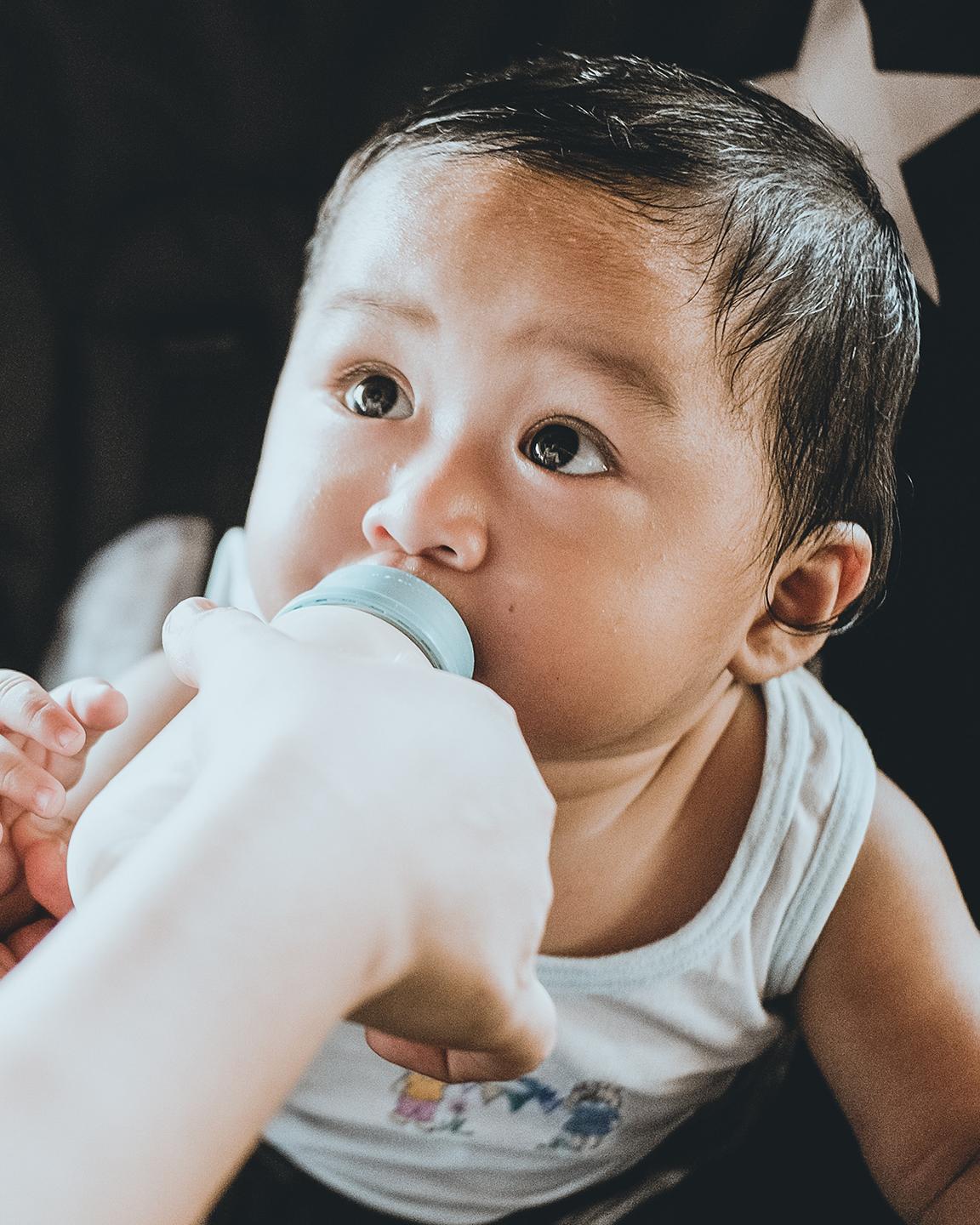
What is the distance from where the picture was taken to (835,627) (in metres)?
0.72

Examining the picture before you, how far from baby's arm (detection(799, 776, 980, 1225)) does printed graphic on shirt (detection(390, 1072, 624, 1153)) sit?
0.49ft

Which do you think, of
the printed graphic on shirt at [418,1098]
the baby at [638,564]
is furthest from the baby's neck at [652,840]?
the printed graphic on shirt at [418,1098]

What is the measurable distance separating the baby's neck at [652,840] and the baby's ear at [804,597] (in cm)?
4

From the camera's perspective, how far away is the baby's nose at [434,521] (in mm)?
505

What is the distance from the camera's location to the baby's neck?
0.72 metres

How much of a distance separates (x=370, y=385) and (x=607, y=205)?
15 cm

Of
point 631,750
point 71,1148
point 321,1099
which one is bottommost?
point 321,1099

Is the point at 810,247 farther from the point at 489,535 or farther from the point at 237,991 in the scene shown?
the point at 237,991

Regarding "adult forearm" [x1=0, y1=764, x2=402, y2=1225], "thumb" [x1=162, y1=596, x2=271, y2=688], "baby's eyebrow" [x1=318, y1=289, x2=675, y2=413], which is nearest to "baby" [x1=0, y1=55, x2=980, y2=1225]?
"baby's eyebrow" [x1=318, y1=289, x2=675, y2=413]

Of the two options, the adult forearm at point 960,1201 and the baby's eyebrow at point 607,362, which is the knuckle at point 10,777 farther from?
the adult forearm at point 960,1201

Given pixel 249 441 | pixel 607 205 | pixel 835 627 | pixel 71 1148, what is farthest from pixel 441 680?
pixel 249 441

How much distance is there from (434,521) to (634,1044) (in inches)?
16.5

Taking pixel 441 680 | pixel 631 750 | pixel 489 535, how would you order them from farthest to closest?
pixel 631 750, pixel 489 535, pixel 441 680

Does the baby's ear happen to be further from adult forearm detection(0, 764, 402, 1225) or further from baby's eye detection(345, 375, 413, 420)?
adult forearm detection(0, 764, 402, 1225)
